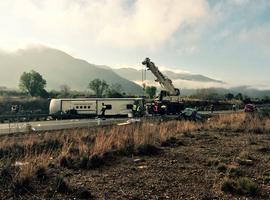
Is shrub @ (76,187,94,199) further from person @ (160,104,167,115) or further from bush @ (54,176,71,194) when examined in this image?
person @ (160,104,167,115)

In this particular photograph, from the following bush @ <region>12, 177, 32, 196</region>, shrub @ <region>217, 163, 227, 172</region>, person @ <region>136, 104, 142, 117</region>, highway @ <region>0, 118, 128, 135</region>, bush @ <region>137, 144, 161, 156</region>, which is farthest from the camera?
person @ <region>136, 104, 142, 117</region>

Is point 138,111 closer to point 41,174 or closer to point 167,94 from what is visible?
point 167,94

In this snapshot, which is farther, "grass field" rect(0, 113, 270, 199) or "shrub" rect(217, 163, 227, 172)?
"shrub" rect(217, 163, 227, 172)

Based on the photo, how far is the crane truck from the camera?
4722 centimetres

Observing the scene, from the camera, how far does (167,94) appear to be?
49500 mm

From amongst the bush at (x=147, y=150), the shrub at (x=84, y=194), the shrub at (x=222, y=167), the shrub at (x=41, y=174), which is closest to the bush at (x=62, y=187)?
the shrub at (x=84, y=194)

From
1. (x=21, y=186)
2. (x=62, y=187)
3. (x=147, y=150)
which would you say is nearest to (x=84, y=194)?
(x=62, y=187)

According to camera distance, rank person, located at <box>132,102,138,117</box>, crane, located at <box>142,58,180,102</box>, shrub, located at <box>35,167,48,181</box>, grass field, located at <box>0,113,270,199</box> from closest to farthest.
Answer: grass field, located at <box>0,113,270,199</box>
shrub, located at <box>35,167,48,181</box>
person, located at <box>132,102,138,117</box>
crane, located at <box>142,58,180,102</box>

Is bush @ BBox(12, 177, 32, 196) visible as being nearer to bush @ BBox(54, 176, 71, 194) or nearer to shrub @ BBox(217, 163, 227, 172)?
bush @ BBox(54, 176, 71, 194)

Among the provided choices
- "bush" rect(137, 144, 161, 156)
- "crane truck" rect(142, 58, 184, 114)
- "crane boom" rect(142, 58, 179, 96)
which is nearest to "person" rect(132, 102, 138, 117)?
"crane truck" rect(142, 58, 184, 114)

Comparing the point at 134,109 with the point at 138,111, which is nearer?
the point at 138,111

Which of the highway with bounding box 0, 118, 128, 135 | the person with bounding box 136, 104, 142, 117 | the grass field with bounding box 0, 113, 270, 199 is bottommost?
the highway with bounding box 0, 118, 128, 135

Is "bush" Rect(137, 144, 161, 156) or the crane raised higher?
the crane

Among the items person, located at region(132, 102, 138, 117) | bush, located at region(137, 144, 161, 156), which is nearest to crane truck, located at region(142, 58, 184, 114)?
person, located at region(132, 102, 138, 117)
